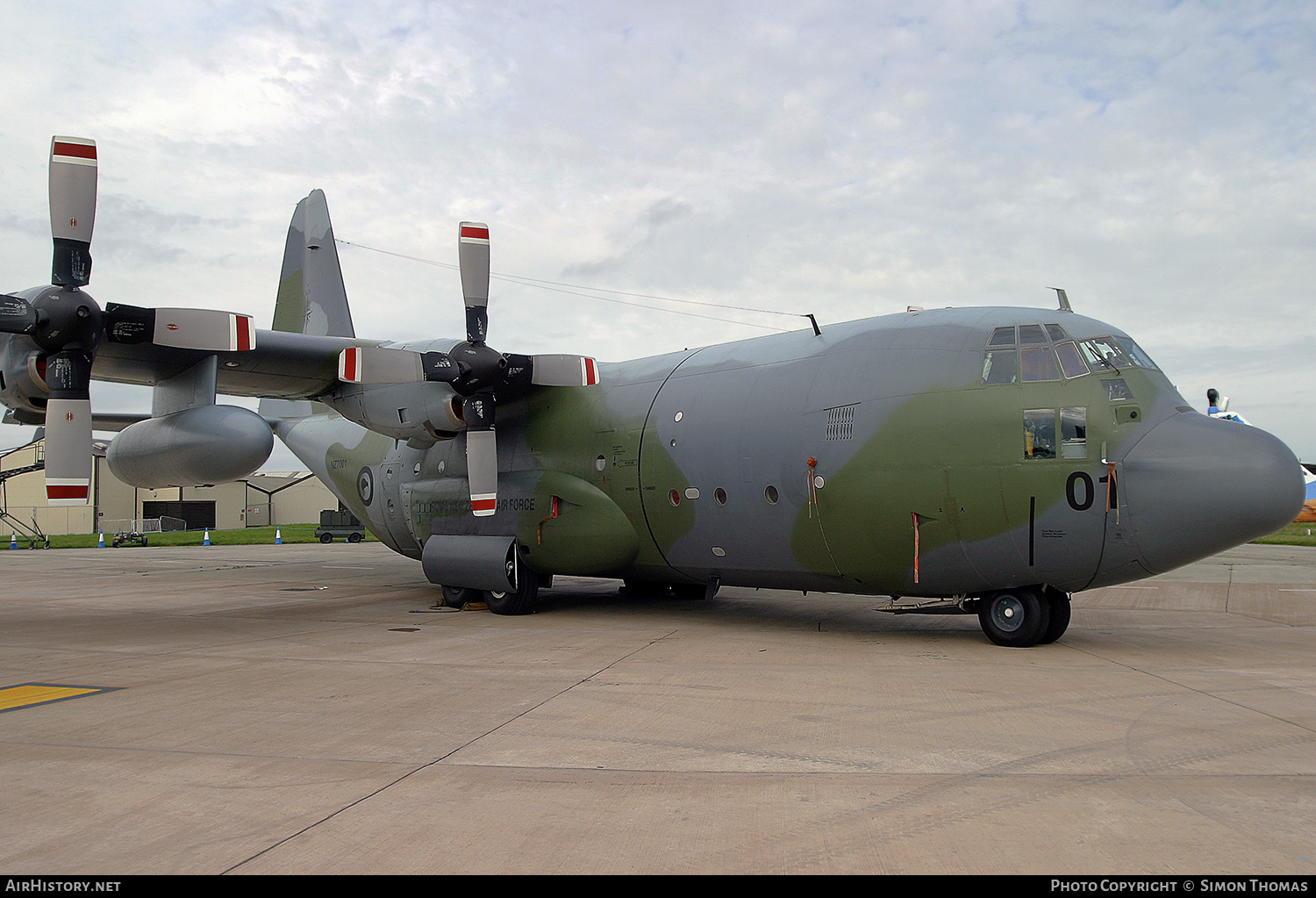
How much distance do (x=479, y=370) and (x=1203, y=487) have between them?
31.3ft

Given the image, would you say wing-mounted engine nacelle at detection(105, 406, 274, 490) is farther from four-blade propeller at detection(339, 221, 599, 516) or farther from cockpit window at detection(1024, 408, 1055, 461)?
cockpit window at detection(1024, 408, 1055, 461)

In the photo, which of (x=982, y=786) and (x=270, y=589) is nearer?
(x=982, y=786)

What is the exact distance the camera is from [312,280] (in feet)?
63.4

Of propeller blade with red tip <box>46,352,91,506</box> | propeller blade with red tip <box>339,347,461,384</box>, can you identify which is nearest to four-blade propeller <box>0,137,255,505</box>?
propeller blade with red tip <box>46,352,91,506</box>

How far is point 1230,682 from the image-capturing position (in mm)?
7656

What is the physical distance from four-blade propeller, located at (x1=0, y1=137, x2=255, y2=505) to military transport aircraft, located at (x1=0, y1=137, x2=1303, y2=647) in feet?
0.10

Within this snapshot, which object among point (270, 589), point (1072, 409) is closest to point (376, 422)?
point (270, 589)

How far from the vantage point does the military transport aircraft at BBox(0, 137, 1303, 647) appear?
9047 millimetres

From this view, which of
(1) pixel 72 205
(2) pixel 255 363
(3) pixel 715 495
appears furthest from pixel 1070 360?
(1) pixel 72 205

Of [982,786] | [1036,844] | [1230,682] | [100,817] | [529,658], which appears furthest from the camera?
[529,658]

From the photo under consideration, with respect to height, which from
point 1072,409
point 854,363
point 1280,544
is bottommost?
point 1280,544

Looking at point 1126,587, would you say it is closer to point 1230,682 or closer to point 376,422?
point 1230,682

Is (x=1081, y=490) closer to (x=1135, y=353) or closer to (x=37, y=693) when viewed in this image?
(x=1135, y=353)
